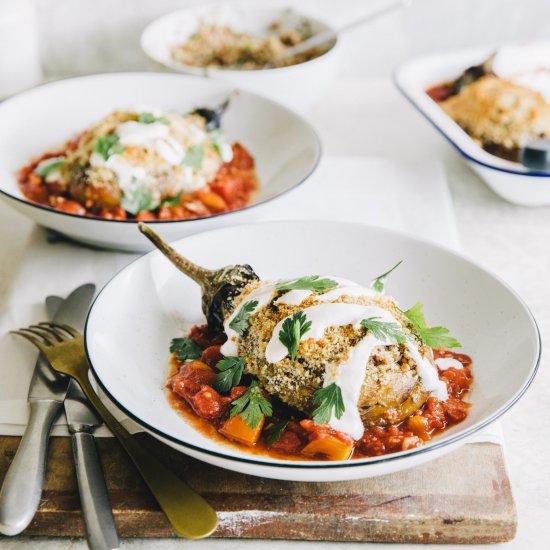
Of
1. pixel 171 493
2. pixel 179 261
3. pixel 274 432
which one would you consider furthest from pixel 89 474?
pixel 179 261

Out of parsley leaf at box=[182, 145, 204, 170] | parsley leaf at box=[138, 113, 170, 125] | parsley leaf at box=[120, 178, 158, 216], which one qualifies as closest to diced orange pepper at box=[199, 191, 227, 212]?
parsley leaf at box=[182, 145, 204, 170]

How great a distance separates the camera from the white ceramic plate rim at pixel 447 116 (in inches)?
120

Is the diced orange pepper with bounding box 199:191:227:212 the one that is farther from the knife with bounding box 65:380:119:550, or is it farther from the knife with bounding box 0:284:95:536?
the knife with bounding box 65:380:119:550

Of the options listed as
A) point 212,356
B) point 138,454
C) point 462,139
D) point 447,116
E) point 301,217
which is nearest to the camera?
point 138,454

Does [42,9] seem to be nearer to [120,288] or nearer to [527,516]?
[120,288]

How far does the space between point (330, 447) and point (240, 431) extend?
21 cm

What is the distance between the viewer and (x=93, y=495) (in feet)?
5.63

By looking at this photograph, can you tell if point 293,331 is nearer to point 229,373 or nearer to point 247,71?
point 229,373

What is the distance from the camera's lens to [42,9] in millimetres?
4441

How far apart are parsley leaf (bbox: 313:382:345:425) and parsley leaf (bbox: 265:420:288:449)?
96mm

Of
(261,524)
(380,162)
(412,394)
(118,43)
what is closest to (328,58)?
(380,162)

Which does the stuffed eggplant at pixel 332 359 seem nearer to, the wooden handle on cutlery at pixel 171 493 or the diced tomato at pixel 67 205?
the wooden handle on cutlery at pixel 171 493

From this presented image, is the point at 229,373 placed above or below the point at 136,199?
above

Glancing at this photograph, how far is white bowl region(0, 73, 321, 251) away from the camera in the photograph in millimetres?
3094
